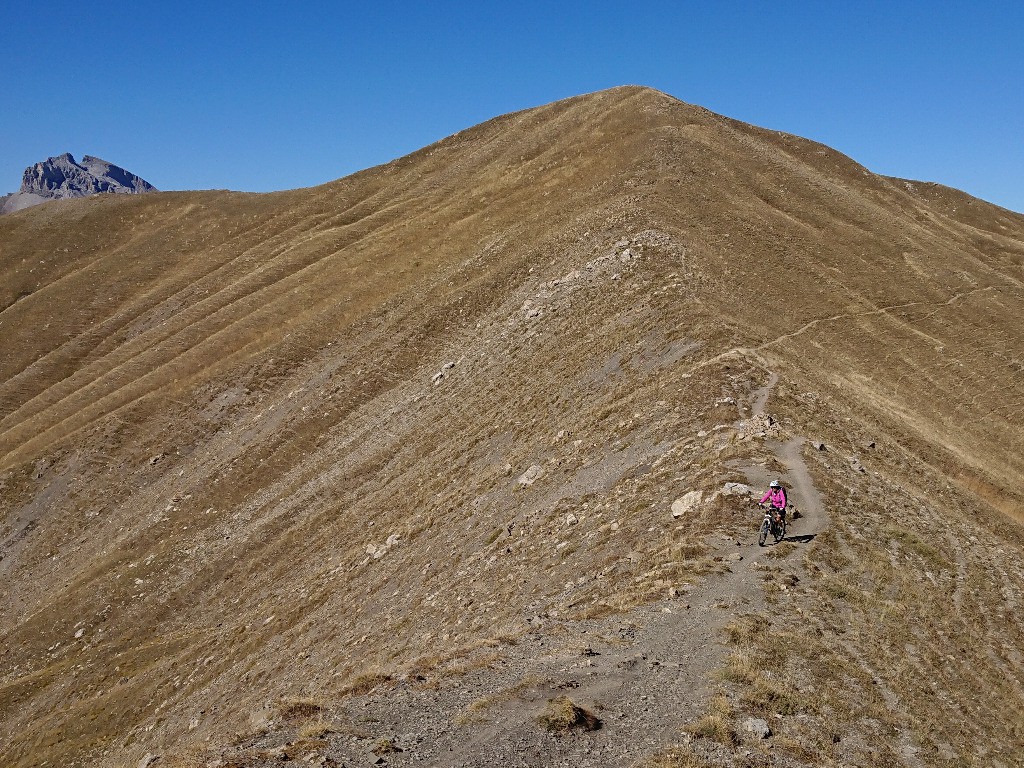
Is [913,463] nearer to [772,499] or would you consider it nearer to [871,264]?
[772,499]

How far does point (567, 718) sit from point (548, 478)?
15.6 metres

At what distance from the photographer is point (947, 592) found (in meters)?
18.4

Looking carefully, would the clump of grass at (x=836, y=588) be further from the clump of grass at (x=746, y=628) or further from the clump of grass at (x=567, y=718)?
the clump of grass at (x=567, y=718)

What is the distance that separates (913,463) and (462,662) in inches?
916

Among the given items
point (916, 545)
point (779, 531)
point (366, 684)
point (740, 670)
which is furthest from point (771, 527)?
point (366, 684)

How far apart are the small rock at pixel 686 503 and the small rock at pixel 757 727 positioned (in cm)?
842

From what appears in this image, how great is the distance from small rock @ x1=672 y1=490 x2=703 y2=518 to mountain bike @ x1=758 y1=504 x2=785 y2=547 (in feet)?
7.37

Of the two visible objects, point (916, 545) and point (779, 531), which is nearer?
point (779, 531)

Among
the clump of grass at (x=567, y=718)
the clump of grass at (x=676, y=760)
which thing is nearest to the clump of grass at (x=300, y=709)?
the clump of grass at (x=567, y=718)

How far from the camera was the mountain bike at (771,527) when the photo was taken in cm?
1794

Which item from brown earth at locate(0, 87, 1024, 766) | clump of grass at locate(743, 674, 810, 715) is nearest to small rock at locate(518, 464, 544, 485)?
brown earth at locate(0, 87, 1024, 766)

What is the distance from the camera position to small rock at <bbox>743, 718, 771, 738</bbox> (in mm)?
11516

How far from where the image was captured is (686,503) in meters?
20.2

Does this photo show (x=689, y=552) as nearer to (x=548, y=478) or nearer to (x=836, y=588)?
(x=836, y=588)
